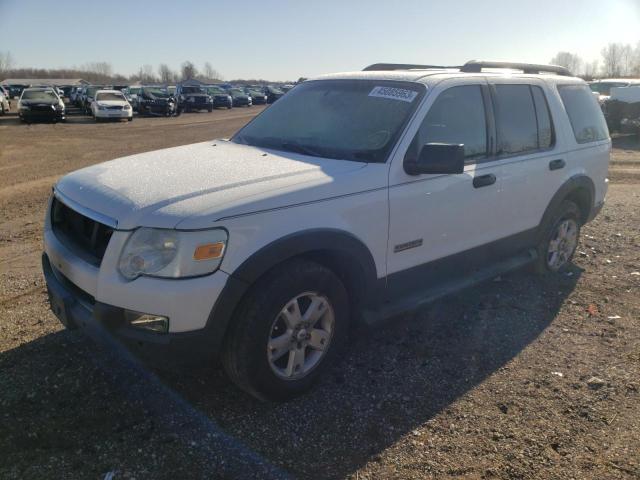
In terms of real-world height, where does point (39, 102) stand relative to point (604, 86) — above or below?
below

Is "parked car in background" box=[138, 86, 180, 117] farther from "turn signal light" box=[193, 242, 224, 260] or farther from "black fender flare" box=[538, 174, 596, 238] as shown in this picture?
"turn signal light" box=[193, 242, 224, 260]

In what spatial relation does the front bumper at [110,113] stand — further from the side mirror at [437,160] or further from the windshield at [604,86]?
the side mirror at [437,160]

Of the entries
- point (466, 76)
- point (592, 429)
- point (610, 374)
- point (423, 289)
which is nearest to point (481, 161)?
point (466, 76)

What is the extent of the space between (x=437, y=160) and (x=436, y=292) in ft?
3.34

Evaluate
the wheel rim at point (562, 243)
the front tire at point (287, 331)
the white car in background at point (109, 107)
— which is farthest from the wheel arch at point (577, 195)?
the white car in background at point (109, 107)

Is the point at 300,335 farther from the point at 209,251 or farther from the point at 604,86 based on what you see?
the point at 604,86

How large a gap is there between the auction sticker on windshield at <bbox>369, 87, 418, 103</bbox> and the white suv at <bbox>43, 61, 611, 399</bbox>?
16 mm

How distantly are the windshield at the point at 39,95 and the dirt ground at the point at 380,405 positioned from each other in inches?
962

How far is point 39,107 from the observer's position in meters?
25.1

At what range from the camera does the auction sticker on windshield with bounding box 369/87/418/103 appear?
3740 millimetres

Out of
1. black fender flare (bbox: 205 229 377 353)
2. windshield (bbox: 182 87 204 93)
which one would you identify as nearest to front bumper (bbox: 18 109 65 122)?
windshield (bbox: 182 87 204 93)

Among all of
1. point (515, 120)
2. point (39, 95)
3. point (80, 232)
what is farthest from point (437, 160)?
point (39, 95)

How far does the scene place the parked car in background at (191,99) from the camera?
36.5m

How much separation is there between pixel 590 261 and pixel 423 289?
3.05m
